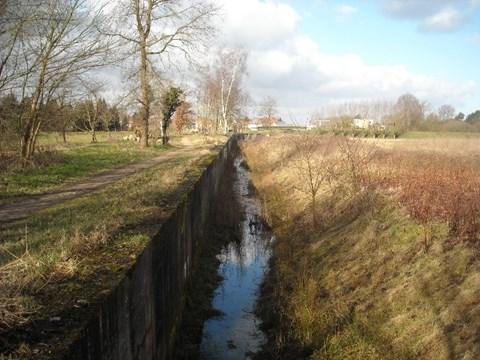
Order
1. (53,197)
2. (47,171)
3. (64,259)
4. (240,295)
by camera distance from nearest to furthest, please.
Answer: (64,259)
(53,197)
(240,295)
(47,171)

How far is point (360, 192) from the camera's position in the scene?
11812 millimetres

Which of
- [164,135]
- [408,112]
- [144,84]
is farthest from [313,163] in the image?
[408,112]

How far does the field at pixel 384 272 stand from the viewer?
19.9 feet

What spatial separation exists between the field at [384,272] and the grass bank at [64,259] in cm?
288

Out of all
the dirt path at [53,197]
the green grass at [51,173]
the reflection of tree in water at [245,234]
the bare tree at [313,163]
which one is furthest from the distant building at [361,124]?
the dirt path at [53,197]

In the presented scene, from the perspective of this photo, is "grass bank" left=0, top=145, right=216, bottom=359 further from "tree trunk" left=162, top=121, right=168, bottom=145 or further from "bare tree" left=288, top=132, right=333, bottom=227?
"tree trunk" left=162, top=121, right=168, bottom=145

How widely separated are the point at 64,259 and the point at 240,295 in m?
5.39

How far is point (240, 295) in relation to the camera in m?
9.38

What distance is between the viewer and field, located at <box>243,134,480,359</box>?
6055 mm

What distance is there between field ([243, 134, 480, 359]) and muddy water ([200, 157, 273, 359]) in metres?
0.35

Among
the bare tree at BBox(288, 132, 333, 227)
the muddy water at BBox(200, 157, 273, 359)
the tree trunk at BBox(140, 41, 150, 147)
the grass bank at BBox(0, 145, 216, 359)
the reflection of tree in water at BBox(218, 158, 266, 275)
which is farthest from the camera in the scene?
the tree trunk at BBox(140, 41, 150, 147)

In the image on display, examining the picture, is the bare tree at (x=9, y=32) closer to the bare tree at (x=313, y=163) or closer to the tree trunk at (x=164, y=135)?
the bare tree at (x=313, y=163)

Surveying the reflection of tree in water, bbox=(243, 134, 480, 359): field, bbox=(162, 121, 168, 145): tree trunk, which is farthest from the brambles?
bbox=(162, 121, 168, 145): tree trunk

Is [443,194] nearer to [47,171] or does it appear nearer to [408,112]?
[47,171]
